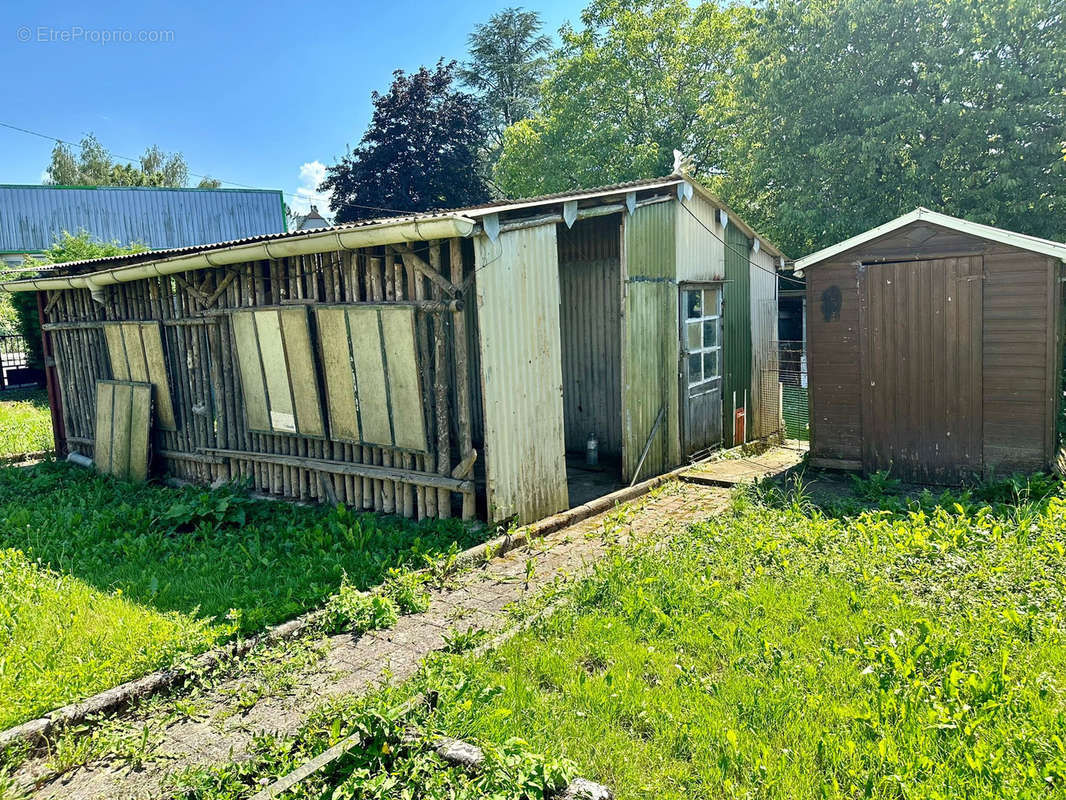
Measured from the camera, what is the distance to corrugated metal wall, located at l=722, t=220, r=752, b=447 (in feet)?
33.3

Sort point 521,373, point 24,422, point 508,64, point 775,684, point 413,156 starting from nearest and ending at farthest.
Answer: point 775,684 → point 521,373 → point 24,422 → point 413,156 → point 508,64

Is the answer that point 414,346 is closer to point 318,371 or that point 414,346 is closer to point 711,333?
point 318,371

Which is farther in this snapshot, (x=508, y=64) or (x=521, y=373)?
(x=508, y=64)

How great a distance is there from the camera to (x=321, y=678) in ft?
13.2

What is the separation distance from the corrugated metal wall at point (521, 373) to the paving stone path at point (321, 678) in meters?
0.56

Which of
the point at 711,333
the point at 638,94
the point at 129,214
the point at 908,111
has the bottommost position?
the point at 711,333

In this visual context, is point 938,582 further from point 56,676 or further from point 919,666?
point 56,676

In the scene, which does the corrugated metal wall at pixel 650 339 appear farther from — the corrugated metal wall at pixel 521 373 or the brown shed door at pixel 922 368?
the brown shed door at pixel 922 368

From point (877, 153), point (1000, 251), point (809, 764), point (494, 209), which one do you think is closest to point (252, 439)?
point (494, 209)

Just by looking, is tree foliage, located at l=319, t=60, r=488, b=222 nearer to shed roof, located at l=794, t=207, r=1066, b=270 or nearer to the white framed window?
the white framed window

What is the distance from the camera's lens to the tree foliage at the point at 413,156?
26.7 m

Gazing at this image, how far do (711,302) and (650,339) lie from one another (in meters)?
1.84

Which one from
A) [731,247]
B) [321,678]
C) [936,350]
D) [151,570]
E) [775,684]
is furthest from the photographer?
[731,247]

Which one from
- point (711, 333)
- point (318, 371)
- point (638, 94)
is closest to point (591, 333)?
point (711, 333)
